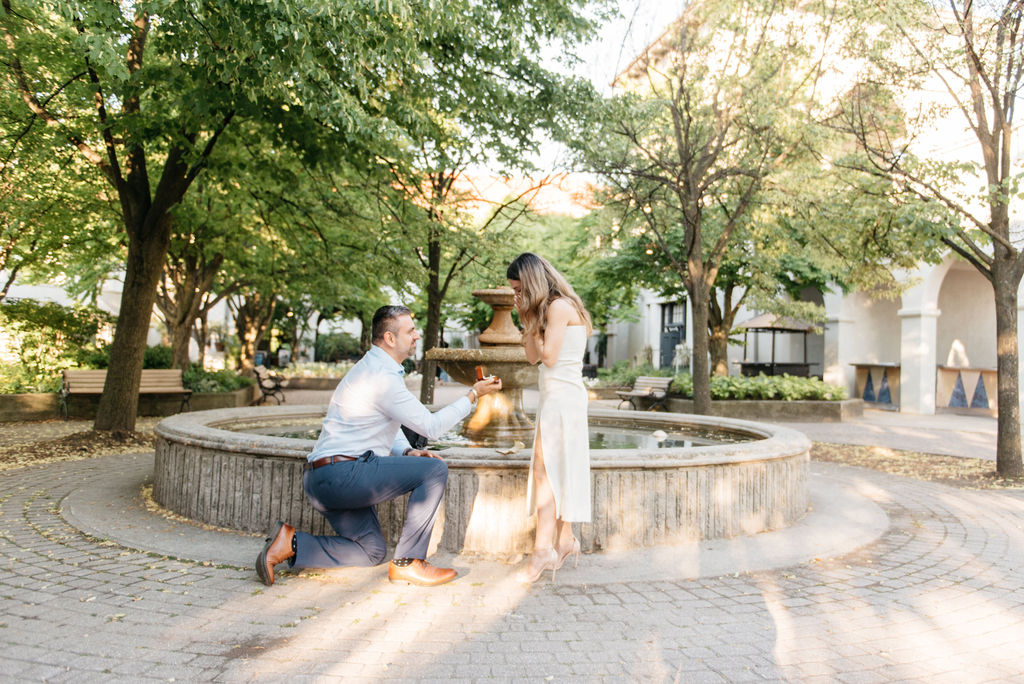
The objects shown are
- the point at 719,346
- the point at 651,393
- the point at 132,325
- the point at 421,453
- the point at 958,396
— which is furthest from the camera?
the point at 719,346

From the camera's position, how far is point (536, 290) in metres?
4.14

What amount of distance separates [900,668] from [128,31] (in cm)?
798

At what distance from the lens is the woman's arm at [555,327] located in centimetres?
406

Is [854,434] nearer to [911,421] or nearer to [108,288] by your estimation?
[911,421]

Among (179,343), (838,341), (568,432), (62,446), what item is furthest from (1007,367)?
(179,343)

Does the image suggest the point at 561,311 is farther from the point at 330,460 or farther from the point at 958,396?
the point at 958,396

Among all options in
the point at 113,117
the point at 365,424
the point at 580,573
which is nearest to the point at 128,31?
the point at 113,117

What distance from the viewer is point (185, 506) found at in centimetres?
558

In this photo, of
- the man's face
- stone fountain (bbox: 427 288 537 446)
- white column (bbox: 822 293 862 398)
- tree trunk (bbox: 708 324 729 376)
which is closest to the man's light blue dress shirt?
the man's face

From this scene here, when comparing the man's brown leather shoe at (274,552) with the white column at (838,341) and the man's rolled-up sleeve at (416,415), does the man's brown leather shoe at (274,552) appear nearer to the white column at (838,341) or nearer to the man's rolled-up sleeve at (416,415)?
the man's rolled-up sleeve at (416,415)

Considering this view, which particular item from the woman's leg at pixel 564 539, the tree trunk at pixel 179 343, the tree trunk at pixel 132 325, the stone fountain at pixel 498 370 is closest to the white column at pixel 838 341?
the stone fountain at pixel 498 370

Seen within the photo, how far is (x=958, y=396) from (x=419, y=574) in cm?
2168

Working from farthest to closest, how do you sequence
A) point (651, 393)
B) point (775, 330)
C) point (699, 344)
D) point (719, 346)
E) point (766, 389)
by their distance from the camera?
point (775, 330), point (719, 346), point (766, 389), point (651, 393), point (699, 344)

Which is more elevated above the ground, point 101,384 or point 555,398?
point 555,398
